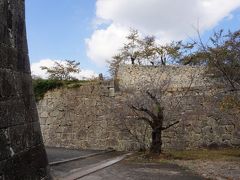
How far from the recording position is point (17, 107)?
170 inches

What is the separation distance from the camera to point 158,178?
24.4 ft

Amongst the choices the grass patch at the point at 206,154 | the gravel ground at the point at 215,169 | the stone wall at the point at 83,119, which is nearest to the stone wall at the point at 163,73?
the stone wall at the point at 83,119

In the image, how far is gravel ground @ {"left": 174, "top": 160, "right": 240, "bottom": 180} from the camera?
7.66 m

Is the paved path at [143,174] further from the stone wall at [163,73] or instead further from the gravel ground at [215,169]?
the stone wall at [163,73]

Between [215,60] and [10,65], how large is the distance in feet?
14.8

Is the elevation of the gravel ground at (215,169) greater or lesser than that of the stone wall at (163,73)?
lesser

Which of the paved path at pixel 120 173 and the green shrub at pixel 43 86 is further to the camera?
the green shrub at pixel 43 86

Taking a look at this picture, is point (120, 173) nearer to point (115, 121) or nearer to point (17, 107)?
point (17, 107)

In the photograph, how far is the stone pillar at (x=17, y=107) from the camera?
393cm

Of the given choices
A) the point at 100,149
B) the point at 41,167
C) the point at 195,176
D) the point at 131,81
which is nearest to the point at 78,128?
the point at 100,149

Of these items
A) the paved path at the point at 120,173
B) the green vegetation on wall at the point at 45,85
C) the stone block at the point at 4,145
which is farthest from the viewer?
the green vegetation on wall at the point at 45,85

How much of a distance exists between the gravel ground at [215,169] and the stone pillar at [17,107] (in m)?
4.19

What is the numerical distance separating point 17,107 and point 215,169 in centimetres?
593

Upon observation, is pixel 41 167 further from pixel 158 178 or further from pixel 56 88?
pixel 56 88
